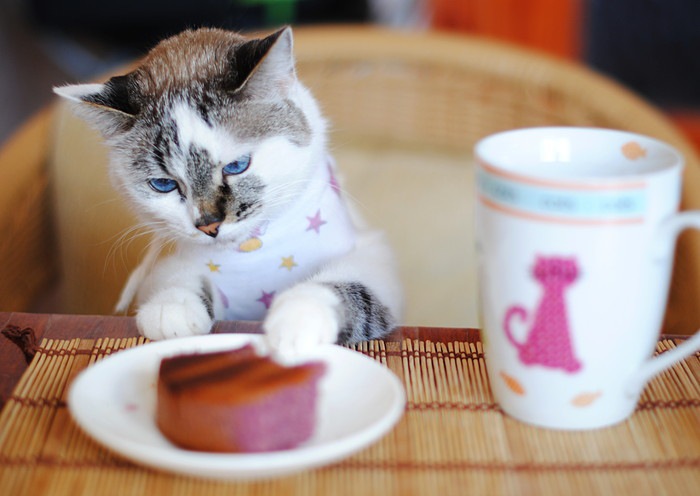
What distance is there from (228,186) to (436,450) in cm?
44

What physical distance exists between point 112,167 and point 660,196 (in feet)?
2.36

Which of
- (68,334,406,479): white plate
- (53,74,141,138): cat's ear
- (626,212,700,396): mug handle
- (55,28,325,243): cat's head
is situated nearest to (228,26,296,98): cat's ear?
(55,28,325,243): cat's head

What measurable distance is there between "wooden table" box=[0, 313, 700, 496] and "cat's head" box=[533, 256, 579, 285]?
0.14m

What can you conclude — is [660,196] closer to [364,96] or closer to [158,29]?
[364,96]

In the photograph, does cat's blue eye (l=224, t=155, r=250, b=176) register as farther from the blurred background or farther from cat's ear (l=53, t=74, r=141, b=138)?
the blurred background

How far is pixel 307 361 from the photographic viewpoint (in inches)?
26.5

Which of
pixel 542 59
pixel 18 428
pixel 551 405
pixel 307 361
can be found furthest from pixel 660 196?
pixel 542 59

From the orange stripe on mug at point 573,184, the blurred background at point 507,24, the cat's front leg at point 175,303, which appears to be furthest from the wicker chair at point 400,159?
the blurred background at point 507,24

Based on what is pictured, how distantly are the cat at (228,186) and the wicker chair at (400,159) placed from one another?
200mm

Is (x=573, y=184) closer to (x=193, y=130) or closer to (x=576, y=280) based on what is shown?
(x=576, y=280)

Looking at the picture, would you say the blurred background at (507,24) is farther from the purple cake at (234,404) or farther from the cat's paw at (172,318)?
the purple cake at (234,404)

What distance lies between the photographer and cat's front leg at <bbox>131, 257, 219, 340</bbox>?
2.67ft

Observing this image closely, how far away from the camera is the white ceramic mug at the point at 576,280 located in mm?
563

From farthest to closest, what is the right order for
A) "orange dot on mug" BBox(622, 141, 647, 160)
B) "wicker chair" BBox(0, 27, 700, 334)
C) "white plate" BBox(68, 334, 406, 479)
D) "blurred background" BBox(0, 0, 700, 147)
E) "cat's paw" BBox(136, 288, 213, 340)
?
"blurred background" BBox(0, 0, 700, 147), "wicker chair" BBox(0, 27, 700, 334), "cat's paw" BBox(136, 288, 213, 340), "orange dot on mug" BBox(622, 141, 647, 160), "white plate" BBox(68, 334, 406, 479)
